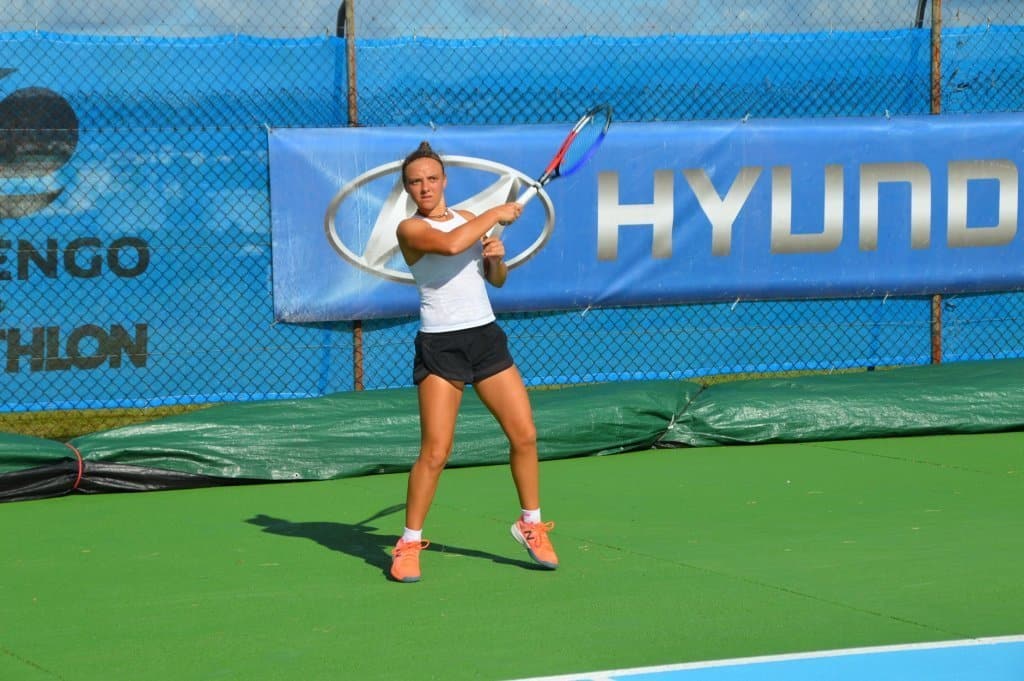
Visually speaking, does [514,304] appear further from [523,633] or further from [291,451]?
[523,633]

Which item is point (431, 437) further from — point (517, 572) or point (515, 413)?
point (517, 572)

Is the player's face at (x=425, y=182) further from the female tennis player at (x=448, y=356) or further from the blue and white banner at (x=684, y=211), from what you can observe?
the blue and white banner at (x=684, y=211)

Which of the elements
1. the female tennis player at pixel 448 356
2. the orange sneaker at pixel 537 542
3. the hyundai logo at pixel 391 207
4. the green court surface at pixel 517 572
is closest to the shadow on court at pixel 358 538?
the green court surface at pixel 517 572

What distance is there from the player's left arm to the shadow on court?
1.16m

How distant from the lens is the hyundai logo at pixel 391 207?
9422 mm

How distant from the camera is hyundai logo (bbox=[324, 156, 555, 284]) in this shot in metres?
9.42

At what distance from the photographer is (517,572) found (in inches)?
232

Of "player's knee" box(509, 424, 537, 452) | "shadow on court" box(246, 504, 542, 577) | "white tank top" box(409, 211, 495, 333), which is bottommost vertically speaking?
"shadow on court" box(246, 504, 542, 577)

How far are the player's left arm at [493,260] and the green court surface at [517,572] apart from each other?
116 centimetres

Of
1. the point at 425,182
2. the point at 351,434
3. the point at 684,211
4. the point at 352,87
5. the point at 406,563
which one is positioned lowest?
the point at 406,563

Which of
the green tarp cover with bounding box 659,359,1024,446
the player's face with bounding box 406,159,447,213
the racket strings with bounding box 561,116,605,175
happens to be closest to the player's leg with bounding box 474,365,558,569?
the player's face with bounding box 406,159,447,213

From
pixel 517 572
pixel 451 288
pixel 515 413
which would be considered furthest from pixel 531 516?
pixel 451 288

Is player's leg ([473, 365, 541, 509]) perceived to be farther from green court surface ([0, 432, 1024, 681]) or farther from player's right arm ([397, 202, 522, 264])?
player's right arm ([397, 202, 522, 264])

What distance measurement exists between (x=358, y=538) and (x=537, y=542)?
1.15m
